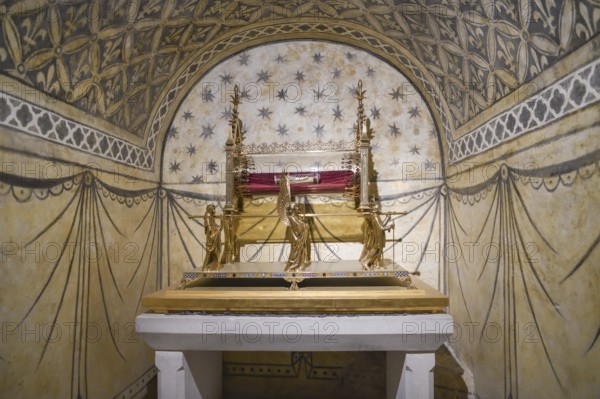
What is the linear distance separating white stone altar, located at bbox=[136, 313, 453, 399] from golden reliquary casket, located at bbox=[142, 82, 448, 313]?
8 cm

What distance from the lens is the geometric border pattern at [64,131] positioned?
2344 millimetres

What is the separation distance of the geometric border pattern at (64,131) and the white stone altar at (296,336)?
4.80ft

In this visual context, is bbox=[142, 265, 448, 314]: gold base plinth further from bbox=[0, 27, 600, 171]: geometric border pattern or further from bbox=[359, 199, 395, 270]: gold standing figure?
bbox=[0, 27, 600, 171]: geometric border pattern

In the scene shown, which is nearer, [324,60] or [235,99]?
[235,99]

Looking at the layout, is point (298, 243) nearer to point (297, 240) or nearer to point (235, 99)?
point (297, 240)

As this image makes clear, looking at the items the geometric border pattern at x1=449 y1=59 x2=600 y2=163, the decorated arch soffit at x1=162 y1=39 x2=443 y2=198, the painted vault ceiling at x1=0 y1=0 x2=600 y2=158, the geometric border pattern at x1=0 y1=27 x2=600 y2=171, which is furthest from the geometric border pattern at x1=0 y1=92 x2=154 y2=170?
the geometric border pattern at x1=449 y1=59 x2=600 y2=163

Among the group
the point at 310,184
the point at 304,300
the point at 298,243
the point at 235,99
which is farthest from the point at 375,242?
the point at 235,99

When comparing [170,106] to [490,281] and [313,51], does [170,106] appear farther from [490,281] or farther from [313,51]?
[490,281]

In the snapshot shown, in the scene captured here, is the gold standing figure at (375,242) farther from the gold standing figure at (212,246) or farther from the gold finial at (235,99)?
the gold finial at (235,99)

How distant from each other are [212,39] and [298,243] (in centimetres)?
235

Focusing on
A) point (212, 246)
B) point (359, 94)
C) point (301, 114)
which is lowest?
point (212, 246)

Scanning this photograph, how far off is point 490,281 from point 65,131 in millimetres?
3556

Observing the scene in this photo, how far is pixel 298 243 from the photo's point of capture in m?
3.07

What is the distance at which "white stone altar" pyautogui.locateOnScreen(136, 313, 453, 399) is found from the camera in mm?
2668
